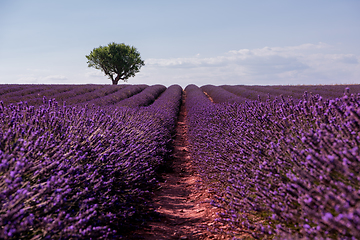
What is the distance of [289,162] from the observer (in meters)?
2.34

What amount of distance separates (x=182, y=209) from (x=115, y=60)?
30486mm

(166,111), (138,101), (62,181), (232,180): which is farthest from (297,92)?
(62,181)

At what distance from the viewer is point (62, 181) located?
196 centimetres

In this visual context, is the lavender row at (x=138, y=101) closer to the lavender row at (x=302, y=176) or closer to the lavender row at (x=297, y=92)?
the lavender row at (x=297, y=92)

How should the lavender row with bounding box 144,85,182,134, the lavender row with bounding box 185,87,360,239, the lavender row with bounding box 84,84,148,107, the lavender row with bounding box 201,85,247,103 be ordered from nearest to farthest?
the lavender row with bounding box 185,87,360,239 → the lavender row with bounding box 144,85,182,134 → the lavender row with bounding box 84,84,148,107 → the lavender row with bounding box 201,85,247,103

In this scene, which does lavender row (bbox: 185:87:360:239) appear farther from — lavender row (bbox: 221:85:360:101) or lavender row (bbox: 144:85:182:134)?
lavender row (bbox: 221:85:360:101)

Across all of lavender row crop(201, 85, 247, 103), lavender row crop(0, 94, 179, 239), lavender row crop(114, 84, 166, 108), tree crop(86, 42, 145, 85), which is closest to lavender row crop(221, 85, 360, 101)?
lavender row crop(201, 85, 247, 103)

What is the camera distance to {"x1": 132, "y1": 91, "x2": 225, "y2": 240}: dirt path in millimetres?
→ 3117

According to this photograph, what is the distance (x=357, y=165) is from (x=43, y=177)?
2.11m

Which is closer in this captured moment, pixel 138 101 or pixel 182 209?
pixel 182 209

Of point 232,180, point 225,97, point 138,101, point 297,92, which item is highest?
point 297,92

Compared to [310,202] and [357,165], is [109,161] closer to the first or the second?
[310,202]

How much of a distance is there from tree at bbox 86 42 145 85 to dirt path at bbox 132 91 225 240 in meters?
28.9

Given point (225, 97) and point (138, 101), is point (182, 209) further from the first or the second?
point (225, 97)
